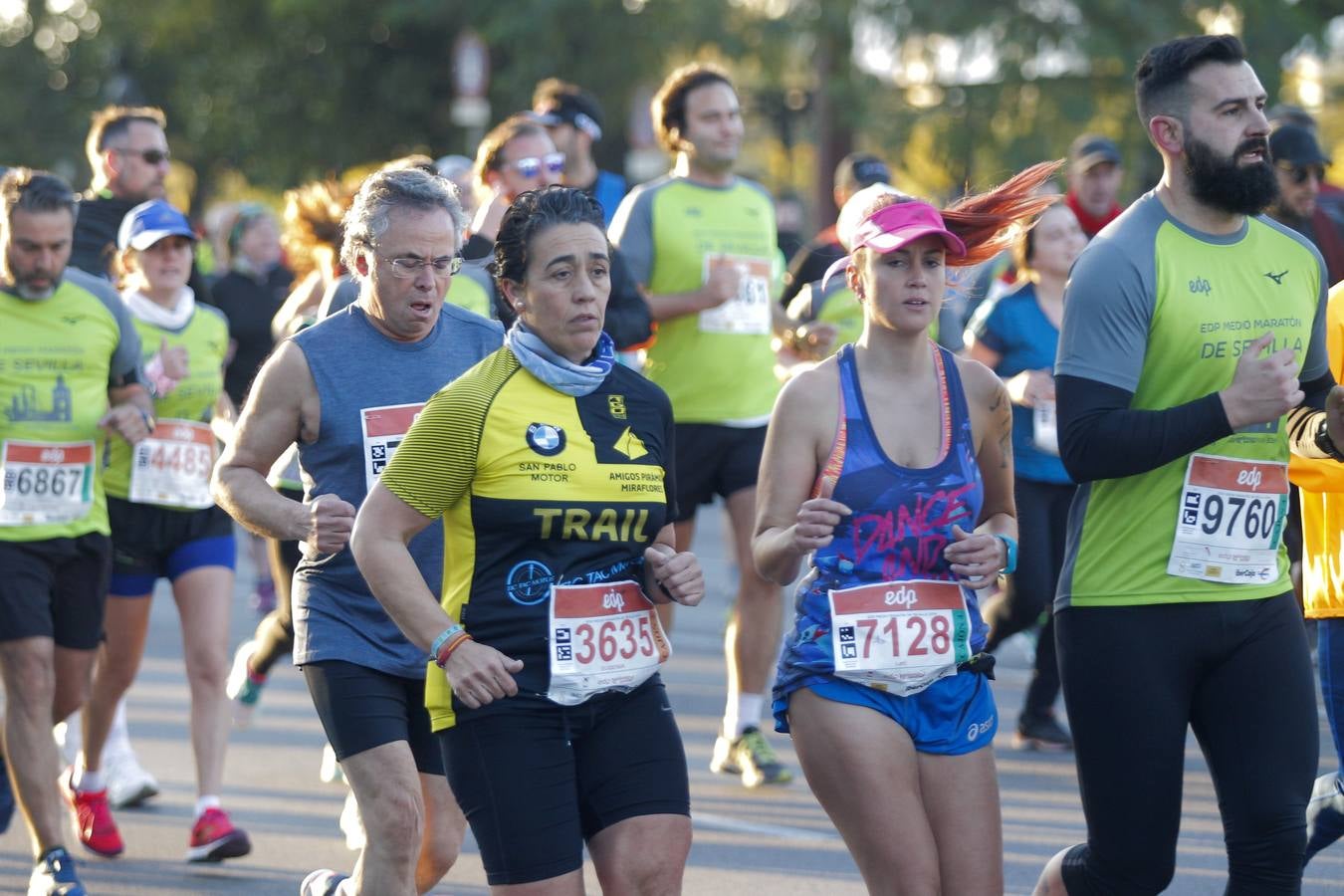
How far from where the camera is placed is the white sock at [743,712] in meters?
7.82

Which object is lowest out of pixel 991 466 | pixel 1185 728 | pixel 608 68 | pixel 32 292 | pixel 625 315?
pixel 1185 728

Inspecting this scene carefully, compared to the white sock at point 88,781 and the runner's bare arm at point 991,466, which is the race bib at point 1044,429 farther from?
the white sock at point 88,781

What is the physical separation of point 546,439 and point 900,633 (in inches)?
33.7

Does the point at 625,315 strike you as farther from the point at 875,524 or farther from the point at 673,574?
the point at 673,574

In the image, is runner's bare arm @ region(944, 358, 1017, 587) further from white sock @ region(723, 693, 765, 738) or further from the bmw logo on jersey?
white sock @ region(723, 693, 765, 738)

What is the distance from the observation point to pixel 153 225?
24.9 feet

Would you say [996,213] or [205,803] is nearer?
[996,213]

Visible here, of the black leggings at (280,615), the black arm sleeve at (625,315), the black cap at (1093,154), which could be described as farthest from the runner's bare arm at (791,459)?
the black cap at (1093,154)

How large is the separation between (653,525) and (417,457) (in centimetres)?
53

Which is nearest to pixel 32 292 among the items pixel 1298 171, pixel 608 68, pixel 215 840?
pixel 215 840

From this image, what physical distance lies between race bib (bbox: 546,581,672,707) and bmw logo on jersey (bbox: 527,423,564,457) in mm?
282

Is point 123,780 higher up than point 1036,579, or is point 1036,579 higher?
point 1036,579

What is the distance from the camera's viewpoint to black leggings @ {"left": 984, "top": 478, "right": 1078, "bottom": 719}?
8.02 meters

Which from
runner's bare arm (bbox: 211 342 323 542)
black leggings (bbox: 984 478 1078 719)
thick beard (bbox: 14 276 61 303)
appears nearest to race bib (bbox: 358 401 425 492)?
runner's bare arm (bbox: 211 342 323 542)
